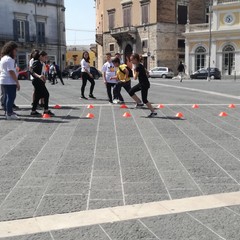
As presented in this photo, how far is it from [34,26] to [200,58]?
20227 millimetres

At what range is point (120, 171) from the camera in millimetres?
5238

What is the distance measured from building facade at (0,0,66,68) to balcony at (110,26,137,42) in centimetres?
680

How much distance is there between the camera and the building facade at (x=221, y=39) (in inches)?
1651

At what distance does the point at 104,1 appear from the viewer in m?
56.7

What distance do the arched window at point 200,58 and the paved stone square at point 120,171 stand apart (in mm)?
36629

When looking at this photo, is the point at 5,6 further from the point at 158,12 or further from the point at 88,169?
the point at 88,169

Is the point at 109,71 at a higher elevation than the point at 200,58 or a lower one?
lower

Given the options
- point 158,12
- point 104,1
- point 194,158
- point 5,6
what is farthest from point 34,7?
point 194,158

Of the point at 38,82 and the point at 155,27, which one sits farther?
the point at 155,27

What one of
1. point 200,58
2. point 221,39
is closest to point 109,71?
point 221,39

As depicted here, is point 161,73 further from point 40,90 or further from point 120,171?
point 120,171

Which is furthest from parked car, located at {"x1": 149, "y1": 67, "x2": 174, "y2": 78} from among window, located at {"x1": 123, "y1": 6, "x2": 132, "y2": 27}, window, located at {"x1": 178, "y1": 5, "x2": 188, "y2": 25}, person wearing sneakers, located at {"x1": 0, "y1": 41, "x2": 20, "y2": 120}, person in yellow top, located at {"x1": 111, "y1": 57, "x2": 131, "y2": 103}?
person wearing sneakers, located at {"x1": 0, "y1": 41, "x2": 20, "y2": 120}

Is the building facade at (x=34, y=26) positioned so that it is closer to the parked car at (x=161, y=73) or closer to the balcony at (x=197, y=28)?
the parked car at (x=161, y=73)

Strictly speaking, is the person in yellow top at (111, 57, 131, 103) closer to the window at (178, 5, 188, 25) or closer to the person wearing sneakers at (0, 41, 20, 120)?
the person wearing sneakers at (0, 41, 20, 120)
